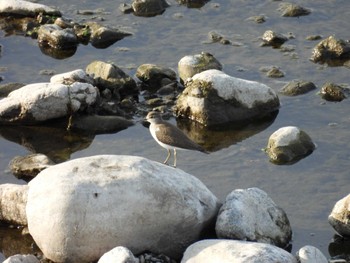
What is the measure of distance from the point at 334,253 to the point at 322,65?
6449 millimetres

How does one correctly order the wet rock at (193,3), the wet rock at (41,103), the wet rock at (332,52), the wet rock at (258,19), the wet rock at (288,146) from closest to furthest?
1. the wet rock at (288,146)
2. the wet rock at (41,103)
3. the wet rock at (332,52)
4. the wet rock at (258,19)
5. the wet rock at (193,3)

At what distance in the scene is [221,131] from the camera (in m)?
16.4

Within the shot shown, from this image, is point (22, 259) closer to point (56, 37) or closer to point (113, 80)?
point (113, 80)

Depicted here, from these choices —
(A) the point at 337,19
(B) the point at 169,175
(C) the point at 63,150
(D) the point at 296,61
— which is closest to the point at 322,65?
(D) the point at 296,61

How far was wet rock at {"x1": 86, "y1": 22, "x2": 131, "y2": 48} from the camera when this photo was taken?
1977 cm

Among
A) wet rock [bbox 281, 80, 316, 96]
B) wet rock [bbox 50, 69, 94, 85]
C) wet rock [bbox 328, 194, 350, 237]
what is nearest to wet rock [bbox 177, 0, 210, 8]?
wet rock [bbox 281, 80, 316, 96]

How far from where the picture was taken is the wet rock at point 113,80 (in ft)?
57.3

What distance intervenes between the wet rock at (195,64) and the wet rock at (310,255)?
260 inches

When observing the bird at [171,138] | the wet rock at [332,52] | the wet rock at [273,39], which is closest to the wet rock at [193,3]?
the wet rock at [273,39]

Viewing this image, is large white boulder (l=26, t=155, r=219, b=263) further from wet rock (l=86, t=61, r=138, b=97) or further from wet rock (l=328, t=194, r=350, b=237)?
wet rock (l=86, t=61, r=138, b=97)

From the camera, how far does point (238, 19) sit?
20562 millimetres

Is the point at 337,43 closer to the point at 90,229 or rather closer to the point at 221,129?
the point at 221,129

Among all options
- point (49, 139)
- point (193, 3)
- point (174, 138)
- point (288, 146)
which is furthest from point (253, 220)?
point (193, 3)

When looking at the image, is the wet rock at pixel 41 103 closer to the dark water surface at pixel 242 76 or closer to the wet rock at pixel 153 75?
the dark water surface at pixel 242 76
